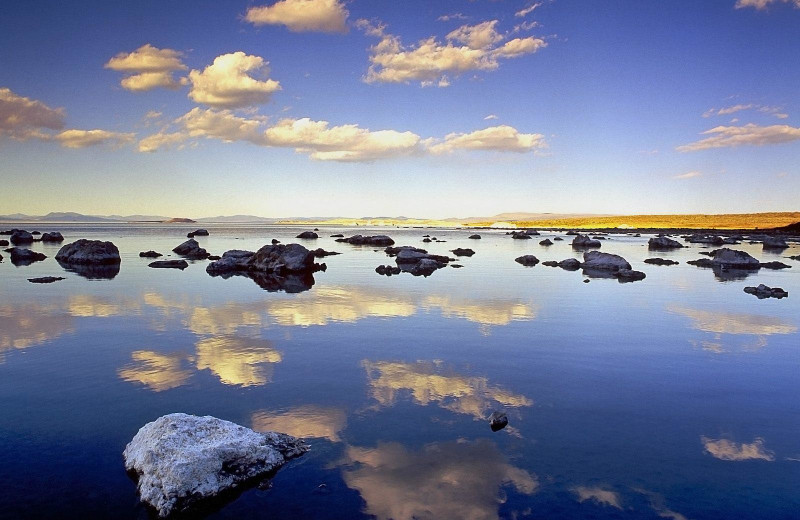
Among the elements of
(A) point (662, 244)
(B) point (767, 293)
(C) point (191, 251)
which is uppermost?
(A) point (662, 244)

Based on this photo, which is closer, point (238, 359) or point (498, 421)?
point (498, 421)

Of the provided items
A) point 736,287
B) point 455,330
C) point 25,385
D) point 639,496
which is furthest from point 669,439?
point 736,287

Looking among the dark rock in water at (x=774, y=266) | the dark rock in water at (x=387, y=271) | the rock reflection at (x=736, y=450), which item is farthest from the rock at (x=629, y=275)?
the rock reflection at (x=736, y=450)

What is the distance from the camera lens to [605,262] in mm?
35219

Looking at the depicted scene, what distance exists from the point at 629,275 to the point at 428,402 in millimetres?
26491

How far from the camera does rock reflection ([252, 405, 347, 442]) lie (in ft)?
25.5

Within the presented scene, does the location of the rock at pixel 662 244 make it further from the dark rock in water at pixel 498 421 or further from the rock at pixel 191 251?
the dark rock in water at pixel 498 421

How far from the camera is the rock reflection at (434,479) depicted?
5.84 metres

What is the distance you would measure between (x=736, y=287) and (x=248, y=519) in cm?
2847

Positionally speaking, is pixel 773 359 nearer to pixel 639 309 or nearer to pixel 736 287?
pixel 639 309

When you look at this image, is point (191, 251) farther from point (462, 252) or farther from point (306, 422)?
point (306, 422)

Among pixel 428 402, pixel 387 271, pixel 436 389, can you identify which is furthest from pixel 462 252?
pixel 428 402

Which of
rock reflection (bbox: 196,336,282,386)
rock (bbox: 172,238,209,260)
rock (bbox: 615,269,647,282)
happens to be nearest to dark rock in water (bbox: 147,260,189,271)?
rock (bbox: 172,238,209,260)

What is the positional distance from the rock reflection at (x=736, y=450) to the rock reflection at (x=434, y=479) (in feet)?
10.1
